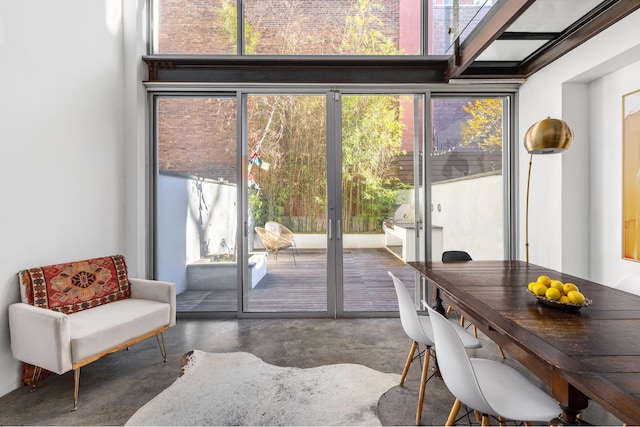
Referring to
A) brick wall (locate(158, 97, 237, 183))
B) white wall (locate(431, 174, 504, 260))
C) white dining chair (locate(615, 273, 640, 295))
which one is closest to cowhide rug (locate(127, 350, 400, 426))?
white dining chair (locate(615, 273, 640, 295))

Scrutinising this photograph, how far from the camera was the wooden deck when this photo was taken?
3.65 m

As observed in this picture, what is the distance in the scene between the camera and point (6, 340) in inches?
86.4

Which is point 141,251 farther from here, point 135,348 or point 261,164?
point 261,164

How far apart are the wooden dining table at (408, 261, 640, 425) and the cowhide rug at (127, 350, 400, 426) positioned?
90 cm

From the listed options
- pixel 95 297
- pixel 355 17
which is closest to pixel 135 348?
pixel 95 297

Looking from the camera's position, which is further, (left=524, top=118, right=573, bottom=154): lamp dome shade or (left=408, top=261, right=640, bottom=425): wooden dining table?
(left=524, top=118, right=573, bottom=154): lamp dome shade

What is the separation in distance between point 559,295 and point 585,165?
214 centimetres

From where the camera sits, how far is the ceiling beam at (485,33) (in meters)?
2.30

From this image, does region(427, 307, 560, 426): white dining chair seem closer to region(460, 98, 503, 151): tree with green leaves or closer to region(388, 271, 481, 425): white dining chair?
region(388, 271, 481, 425): white dining chair

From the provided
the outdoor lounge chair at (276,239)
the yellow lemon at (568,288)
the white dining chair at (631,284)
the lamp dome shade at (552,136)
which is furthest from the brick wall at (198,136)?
the white dining chair at (631,284)

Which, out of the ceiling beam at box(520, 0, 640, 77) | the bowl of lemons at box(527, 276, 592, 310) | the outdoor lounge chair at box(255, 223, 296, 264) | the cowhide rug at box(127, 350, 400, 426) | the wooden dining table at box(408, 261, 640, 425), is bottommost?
the cowhide rug at box(127, 350, 400, 426)

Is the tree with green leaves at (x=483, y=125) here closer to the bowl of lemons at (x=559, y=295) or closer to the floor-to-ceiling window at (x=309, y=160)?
the floor-to-ceiling window at (x=309, y=160)

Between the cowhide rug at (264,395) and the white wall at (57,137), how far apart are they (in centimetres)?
126

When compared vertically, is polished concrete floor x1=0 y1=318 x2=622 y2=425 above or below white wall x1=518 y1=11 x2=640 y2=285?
below
